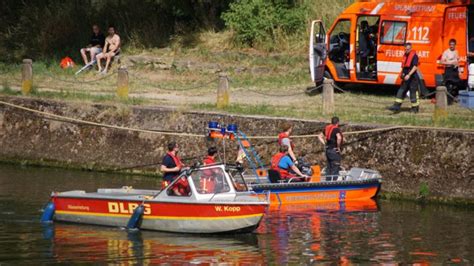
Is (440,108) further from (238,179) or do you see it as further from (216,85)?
(216,85)

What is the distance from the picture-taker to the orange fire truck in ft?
100

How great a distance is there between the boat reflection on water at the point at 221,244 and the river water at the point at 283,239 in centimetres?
2

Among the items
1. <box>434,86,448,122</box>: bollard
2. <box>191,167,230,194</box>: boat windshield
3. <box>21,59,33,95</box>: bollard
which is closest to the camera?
<box>191,167,230,194</box>: boat windshield

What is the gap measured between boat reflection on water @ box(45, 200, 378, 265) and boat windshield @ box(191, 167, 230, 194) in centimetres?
89

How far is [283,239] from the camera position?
21672 mm

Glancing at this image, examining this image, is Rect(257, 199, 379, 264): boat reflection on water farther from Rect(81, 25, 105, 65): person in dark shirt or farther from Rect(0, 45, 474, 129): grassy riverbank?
Rect(81, 25, 105, 65): person in dark shirt

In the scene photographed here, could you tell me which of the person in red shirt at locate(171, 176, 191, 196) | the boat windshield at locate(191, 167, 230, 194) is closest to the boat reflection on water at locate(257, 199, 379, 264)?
the boat windshield at locate(191, 167, 230, 194)

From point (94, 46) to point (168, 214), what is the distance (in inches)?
666

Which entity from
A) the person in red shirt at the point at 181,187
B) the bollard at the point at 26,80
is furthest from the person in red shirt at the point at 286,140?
the bollard at the point at 26,80

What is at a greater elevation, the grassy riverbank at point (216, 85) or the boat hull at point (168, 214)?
the grassy riverbank at point (216, 85)

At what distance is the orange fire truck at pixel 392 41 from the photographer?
30625mm

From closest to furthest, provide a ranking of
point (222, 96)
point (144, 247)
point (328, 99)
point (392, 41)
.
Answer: point (144, 247), point (328, 99), point (222, 96), point (392, 41)

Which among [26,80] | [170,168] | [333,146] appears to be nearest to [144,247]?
[170,168]

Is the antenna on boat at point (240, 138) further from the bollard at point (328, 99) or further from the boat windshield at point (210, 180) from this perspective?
the boat windshield at point (210, 180)
